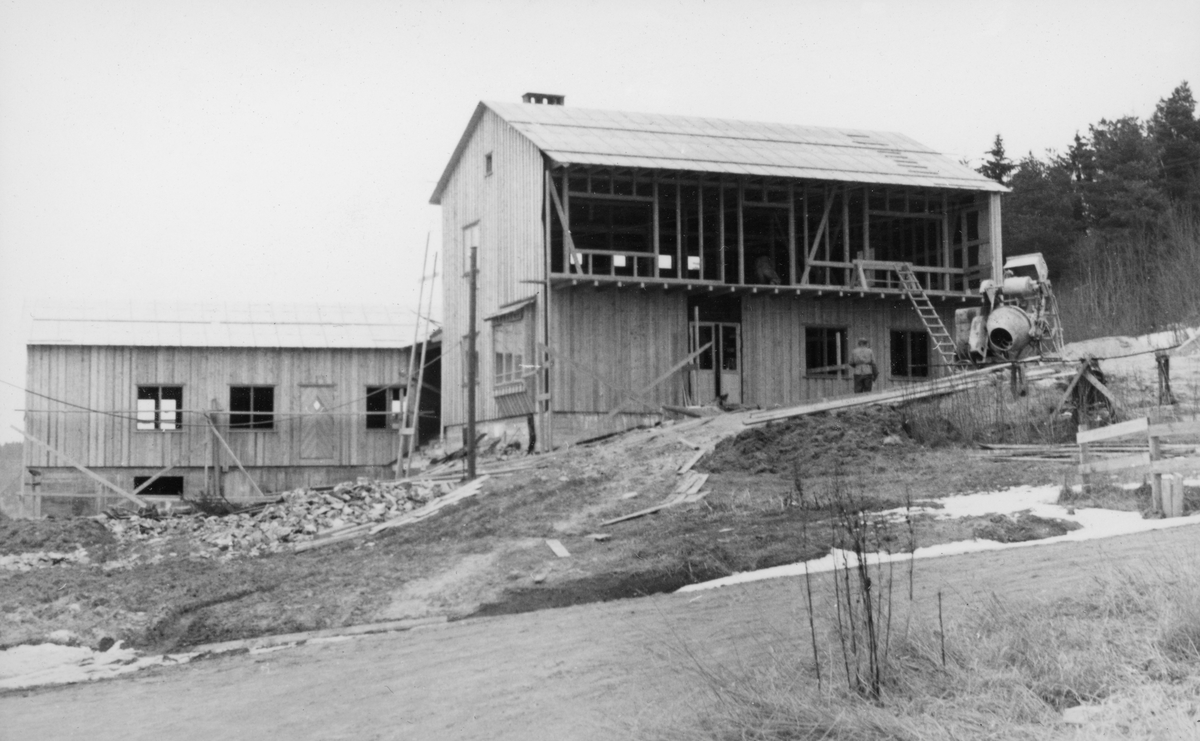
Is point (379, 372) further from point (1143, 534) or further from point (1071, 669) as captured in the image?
point (1071, 669)

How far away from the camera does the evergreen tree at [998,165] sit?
194ft

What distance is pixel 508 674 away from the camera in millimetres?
11078

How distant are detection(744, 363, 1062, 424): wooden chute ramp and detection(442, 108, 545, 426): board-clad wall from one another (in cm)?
734

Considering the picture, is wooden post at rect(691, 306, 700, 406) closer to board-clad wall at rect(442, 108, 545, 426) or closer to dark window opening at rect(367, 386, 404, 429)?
board-clad wall at rect(442, 108, 545, 426)

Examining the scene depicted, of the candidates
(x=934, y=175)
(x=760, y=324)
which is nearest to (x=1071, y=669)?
(x=760, y=324)

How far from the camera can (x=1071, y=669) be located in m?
8.41

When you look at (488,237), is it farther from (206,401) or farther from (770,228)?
(206,401)

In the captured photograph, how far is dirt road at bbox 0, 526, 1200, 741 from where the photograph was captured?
31.6 ft

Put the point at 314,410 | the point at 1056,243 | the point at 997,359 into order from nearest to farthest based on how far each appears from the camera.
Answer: the point at 997,359 < the point at 314,410 < the point at 1056,243

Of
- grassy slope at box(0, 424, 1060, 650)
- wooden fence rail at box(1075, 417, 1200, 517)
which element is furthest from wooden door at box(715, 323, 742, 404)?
wooden fence rail at box(1075, 417, 1200, 517)

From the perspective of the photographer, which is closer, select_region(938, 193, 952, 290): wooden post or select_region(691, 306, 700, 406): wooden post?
select_region(691, 306, 700, 406): wooden post

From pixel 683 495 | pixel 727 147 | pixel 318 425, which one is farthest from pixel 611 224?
pixel 683 495

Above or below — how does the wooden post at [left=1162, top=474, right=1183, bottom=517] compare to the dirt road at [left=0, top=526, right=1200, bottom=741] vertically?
above

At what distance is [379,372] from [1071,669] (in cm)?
3318
